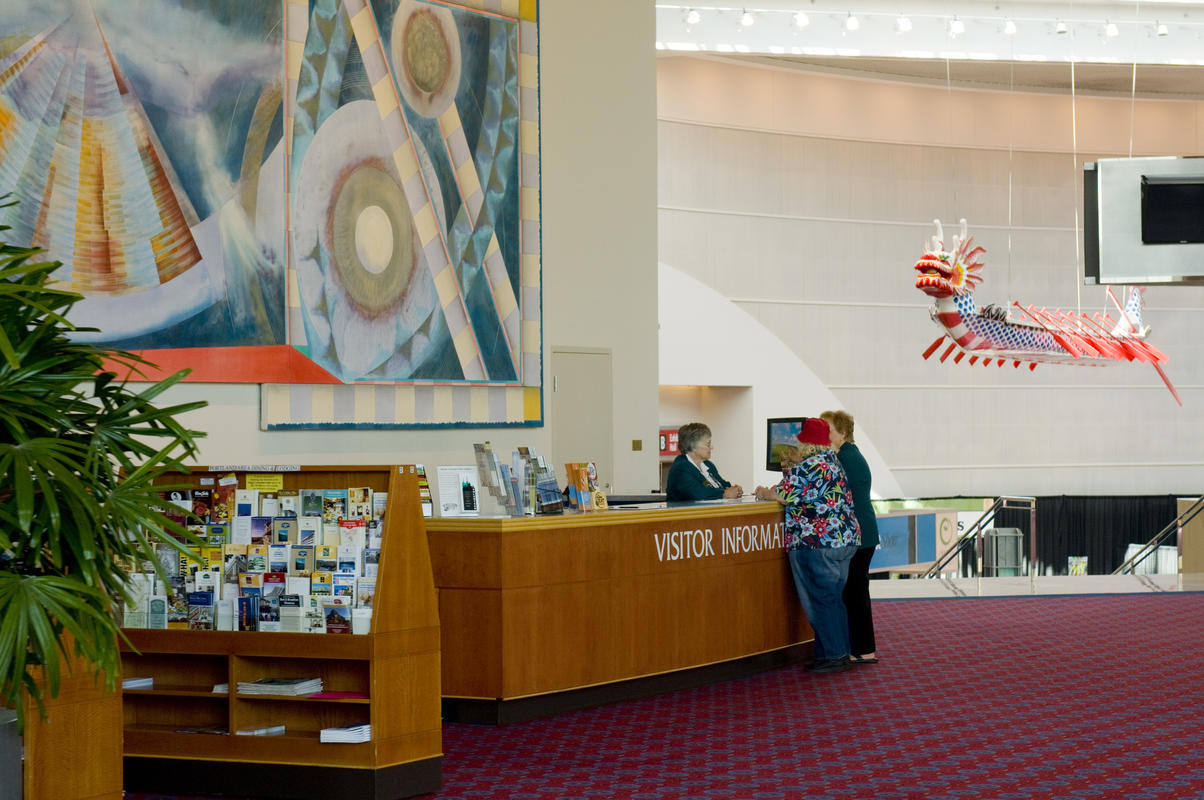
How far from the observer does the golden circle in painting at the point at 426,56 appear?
900 centimetres

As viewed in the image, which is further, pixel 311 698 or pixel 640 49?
pixel 640 49

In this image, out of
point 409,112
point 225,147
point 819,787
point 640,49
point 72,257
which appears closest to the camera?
point 819,787

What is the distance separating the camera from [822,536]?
306 inches

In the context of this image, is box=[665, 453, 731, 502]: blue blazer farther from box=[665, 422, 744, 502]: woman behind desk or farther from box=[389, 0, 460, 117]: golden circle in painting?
box=[389, 0, 460, 117]: golden circle in painting

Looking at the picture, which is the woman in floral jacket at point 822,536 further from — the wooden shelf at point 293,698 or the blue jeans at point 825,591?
the wooden shelf at point 293,698

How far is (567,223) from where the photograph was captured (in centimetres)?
1056

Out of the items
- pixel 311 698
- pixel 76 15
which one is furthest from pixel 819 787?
pixel 76 15

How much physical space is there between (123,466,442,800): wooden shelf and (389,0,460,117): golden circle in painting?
4.34 metres

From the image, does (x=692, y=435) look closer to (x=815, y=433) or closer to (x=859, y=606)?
(x=815, y=433)

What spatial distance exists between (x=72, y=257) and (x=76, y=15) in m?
1.24

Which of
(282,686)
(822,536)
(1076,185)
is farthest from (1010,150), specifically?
(282,686)

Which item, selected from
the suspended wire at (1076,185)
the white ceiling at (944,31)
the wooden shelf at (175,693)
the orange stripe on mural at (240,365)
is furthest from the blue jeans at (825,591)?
the suspended wire at (1076,185)

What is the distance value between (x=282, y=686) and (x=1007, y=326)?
36.9 ft

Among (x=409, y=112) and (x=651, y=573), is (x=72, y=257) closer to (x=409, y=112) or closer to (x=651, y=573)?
(x=409, y=112)
